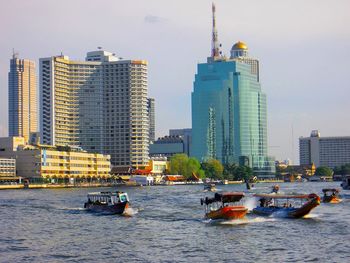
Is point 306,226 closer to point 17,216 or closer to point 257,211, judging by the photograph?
point 257,211

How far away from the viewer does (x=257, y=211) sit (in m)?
92.0

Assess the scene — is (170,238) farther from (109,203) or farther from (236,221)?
(109,203)

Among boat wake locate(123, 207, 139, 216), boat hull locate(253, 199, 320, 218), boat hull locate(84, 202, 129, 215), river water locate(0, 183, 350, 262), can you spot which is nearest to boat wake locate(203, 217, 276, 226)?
river water locate(0, 183, 350, 262)

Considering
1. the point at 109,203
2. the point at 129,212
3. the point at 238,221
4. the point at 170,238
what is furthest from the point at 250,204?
the point at 170,238

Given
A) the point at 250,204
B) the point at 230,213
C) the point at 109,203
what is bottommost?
the point at 250,204

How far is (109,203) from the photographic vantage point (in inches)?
4072

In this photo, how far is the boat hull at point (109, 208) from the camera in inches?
3824

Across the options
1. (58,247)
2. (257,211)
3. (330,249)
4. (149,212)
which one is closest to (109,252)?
(58,247)

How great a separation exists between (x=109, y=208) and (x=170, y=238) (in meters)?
32.2

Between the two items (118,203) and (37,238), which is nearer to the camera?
(37,238)

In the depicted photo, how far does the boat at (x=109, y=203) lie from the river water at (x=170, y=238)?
2281mm

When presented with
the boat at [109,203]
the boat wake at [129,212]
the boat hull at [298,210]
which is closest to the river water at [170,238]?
the boat wake at [129,212]

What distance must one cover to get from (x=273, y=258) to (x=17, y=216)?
50568mm

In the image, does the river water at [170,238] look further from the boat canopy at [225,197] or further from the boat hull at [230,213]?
the boat canopy at [225,197]
